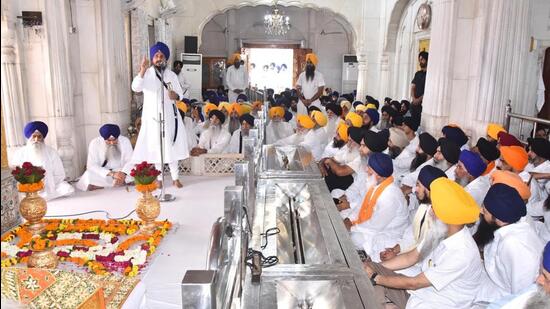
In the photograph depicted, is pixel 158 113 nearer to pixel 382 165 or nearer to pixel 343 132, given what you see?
pixel 343 132

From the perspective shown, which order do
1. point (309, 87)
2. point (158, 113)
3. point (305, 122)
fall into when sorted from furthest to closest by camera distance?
point (309, 87)
point (305, 122)
point (158, 113)

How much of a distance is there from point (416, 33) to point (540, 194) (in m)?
6.79

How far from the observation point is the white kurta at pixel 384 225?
3.29 m

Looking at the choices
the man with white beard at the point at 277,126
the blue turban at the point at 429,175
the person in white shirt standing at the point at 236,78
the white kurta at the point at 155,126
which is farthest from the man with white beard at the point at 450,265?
the person in white shirt standing at the point at 236,78

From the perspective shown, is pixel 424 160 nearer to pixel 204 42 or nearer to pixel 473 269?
pixel 473 269

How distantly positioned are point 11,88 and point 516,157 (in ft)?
17.1

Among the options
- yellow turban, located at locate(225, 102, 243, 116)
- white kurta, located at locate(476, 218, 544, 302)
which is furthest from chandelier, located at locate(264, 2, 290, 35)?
white kurta, located at locate(476, 218, 544, 302)

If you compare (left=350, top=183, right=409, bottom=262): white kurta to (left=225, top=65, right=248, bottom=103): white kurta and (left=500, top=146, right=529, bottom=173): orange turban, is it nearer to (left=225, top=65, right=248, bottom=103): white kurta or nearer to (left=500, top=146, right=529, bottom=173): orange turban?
(left=500, top=146, right=529, bottom=173): orange turban

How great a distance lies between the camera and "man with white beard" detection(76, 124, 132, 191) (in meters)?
5.55

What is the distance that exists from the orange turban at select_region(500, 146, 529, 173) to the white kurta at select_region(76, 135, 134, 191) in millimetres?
4149

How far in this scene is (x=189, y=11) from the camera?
1180 centimetres

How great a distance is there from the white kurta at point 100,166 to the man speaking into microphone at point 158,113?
0.96 ft

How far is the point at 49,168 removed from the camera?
5074 millimetres

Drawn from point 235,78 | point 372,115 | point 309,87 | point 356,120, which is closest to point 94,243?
point 356,120
